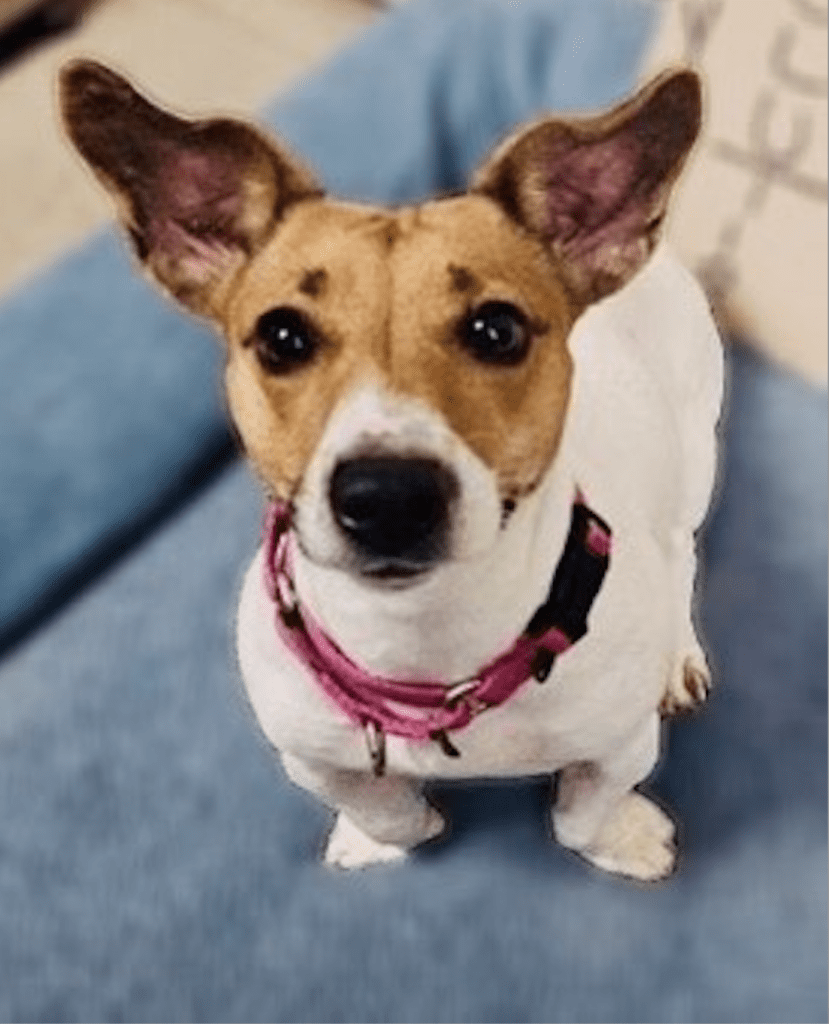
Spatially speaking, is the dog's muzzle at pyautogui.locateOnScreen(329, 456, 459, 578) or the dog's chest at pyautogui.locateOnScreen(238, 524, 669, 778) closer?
the dog's muzzle at pyautogui.locateOnScreen(329, 456, 459, 578)

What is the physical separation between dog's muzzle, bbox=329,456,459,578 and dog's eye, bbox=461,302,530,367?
0.10 metres

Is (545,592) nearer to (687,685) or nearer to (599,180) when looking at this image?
(599,180)

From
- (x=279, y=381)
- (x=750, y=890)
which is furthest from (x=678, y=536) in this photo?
(x=279, y=381)

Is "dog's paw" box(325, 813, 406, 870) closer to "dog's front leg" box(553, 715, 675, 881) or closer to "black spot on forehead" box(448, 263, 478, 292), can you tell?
"dog's front leg" box(553, 715, 675, 881)

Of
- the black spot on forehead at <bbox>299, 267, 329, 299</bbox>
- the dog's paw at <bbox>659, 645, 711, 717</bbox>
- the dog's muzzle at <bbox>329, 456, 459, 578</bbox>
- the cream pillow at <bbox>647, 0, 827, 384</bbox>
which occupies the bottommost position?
the dog's paw at <bbox>659, 645, 711, 717</bbox>

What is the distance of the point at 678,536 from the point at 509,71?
69cm

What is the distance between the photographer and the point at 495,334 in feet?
3.23

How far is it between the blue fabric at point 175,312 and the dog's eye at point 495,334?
688 mm

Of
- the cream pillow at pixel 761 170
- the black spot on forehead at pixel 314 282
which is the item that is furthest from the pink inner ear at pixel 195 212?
the cream pillow at pixel 761 170

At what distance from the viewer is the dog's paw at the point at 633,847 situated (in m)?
1.38

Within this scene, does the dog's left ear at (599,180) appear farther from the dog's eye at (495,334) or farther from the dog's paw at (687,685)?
the dog's paw at (687,685)

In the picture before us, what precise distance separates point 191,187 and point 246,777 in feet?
1.84

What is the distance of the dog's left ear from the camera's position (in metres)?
1.02

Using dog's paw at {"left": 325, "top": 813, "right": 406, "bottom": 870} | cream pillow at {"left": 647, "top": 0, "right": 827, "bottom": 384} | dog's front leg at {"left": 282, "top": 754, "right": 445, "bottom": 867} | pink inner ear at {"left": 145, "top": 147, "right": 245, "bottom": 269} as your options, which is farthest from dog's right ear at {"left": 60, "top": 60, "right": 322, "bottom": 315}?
cream pillow at {"left": 647, "top": 0, "right": 827, "bottom": 384}
